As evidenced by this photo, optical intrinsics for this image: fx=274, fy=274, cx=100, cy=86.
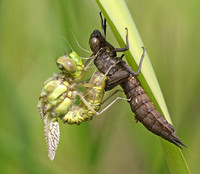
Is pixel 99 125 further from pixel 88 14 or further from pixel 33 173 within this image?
pixel 88 14

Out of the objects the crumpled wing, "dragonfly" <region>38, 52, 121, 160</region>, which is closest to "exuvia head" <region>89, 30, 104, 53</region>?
"dragonfly" <region>38, 52, 121, 160</region>

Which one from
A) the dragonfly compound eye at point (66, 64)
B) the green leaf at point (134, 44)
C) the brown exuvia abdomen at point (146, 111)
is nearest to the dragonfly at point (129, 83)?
the brown exuvia abdomen at point (146, 111)

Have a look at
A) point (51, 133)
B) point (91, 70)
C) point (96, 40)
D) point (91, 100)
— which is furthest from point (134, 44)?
point (91, 70)

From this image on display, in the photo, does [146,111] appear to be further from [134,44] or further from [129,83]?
[134,44]

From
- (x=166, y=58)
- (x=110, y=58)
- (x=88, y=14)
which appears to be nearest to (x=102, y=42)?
(x=110, y=58)

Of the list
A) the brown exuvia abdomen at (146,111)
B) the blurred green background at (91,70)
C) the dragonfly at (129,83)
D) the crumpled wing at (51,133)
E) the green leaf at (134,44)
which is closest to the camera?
the green leaf at (134,44)

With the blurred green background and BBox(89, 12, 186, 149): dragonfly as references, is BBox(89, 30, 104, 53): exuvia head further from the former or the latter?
the blurred green background

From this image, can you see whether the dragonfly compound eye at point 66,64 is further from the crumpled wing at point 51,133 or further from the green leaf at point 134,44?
the green leaf at point 134,44
